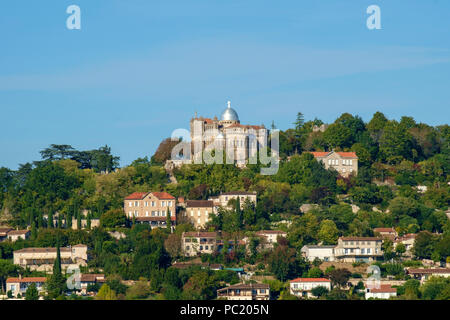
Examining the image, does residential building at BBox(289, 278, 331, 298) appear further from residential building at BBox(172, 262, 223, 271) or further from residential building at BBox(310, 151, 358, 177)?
residential building at BBox(310, 151, 358, 177)

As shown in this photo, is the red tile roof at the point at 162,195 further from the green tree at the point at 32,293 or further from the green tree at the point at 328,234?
the green tree at the point at 32,293

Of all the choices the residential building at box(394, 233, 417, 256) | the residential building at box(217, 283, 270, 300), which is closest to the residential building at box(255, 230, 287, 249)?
the residential building at box(217, 283, 270, 300)

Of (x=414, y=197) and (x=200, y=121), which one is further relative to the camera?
(x=200, y=121)

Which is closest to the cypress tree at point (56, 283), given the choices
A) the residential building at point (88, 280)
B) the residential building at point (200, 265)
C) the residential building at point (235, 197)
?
→ the residential building at point (88, 280)

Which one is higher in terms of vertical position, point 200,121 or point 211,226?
point 200,121
